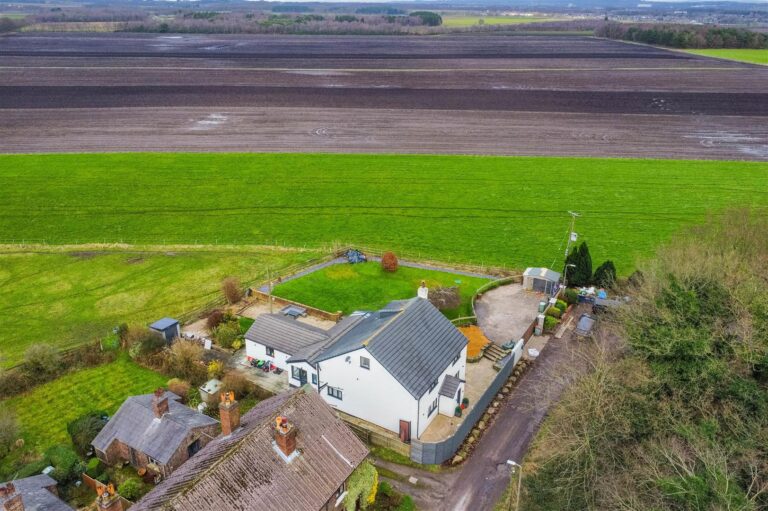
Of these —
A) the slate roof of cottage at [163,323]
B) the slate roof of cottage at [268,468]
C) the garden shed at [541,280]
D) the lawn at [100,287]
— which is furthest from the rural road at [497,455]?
the lawn at [100,287]

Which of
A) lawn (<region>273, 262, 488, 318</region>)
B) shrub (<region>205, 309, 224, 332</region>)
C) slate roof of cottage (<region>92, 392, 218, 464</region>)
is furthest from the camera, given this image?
lawn (<region>273, 262, 488, 318</region>)

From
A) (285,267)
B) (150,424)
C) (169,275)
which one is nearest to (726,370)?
(150,424)

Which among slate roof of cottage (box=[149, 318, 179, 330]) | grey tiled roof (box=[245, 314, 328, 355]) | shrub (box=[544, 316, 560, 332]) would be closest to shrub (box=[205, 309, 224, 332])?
slate roof of cottage (box=[149, 318, 179, 330])

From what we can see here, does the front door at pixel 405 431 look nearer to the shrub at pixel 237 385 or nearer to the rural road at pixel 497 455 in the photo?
the rural road at pixel 497 455

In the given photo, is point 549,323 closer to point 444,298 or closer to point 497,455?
point 444,298

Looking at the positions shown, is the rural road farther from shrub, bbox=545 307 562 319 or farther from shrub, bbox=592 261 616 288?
shrub, bbox=592 261 616 288

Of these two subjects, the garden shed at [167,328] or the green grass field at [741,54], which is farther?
the green grass field at [741,54]
